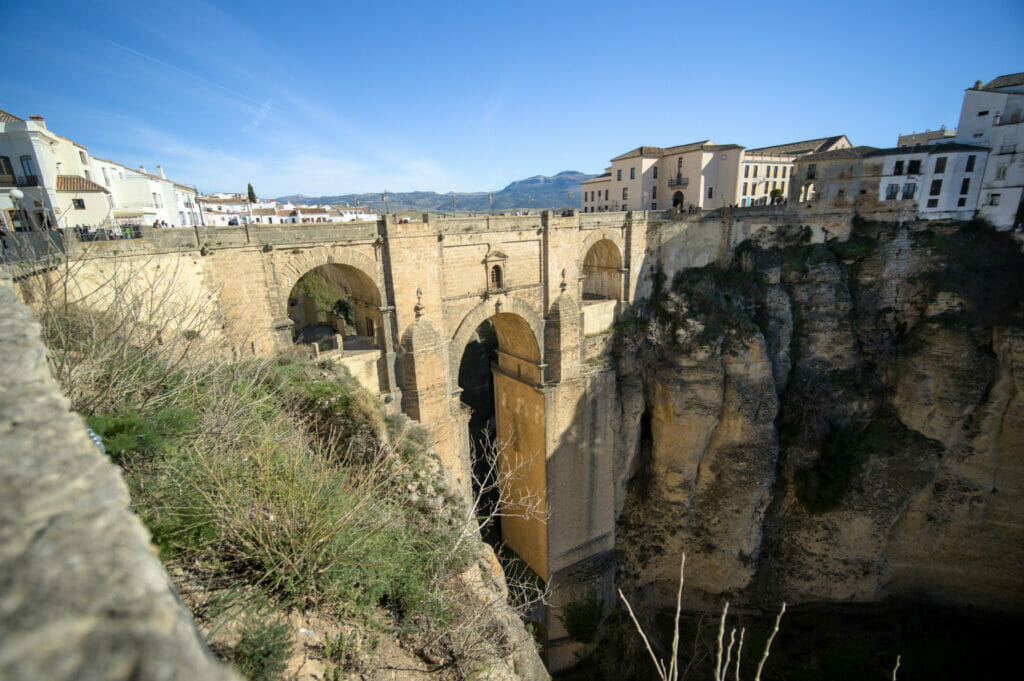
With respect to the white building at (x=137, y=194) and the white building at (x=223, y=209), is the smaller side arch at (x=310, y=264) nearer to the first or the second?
the white building at (x=137, y=194)

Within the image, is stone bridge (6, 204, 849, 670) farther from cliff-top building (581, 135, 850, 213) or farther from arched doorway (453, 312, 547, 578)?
cliff-top building (581, 135, 850, 213)

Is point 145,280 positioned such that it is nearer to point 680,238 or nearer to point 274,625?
point 274,625

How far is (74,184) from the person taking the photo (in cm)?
1772

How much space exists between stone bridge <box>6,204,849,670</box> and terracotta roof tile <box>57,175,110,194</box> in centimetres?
925

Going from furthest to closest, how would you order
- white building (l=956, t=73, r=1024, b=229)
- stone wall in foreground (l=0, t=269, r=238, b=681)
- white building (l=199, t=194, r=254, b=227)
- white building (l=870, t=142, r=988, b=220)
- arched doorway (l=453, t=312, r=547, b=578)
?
white building (l=199, t=194, r=254, b=227), white building (l=870, t=142, r=988, b=220), white building (l=956, t=73, r=1024, b=229), arched doorway (l=453, t=312, r=547, b=578), stone wall in foreground (l=0, t=269, r=238, b=681)

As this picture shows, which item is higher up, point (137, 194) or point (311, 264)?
point (137, 194)

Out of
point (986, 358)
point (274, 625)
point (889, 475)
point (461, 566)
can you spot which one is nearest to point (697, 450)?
point (889, 475)

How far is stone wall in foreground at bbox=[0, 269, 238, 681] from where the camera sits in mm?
836

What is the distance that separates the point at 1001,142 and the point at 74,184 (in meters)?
36.4

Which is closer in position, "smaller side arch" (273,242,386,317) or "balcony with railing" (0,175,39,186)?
"smaller side arch" (273,242,386,317)

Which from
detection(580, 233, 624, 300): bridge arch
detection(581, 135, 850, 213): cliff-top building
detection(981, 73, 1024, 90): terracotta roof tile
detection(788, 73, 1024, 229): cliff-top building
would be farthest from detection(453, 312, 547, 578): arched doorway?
detection(981, 73, 1024, 90): terracotta roof tile

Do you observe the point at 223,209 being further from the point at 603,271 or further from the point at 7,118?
the point at 603,271

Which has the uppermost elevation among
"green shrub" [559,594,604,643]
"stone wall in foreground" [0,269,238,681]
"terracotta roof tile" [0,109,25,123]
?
"terracotta roof tile" [0,109,25,123]

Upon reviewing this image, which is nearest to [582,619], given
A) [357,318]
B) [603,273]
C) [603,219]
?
[603,273]
